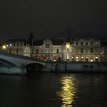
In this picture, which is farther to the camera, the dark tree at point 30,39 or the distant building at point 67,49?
the dark tree at point 30,39

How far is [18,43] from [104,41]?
109 feet

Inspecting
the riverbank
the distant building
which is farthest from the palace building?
the riverbank

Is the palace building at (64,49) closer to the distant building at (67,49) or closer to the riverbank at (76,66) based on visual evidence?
the distant building at (67,49)

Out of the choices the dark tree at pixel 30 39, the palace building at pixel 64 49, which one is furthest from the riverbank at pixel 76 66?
the dark tree at pixel 30 39

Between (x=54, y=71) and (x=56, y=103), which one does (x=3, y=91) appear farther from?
(x=54, y=71)

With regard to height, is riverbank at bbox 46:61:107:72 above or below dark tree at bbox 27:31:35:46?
below

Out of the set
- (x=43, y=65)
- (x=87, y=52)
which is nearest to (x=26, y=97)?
(x=43, y=65)

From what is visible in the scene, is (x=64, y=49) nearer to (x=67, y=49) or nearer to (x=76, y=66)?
(x=67, y=49)

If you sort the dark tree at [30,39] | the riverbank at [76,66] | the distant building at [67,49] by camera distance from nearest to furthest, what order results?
the riverbank at [76,66] → the distant building at [67,49] → the dark tree at [30,39]

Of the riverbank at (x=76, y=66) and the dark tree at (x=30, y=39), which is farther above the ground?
the dark tree at (x=30, y=39)

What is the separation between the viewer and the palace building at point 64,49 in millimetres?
153250

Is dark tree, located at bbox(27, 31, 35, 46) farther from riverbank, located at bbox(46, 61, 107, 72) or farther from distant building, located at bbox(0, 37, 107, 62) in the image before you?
riverbank, located at bbox(46, 61, 107, 72)

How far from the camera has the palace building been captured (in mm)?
153250

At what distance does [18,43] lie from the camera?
6471 inches
